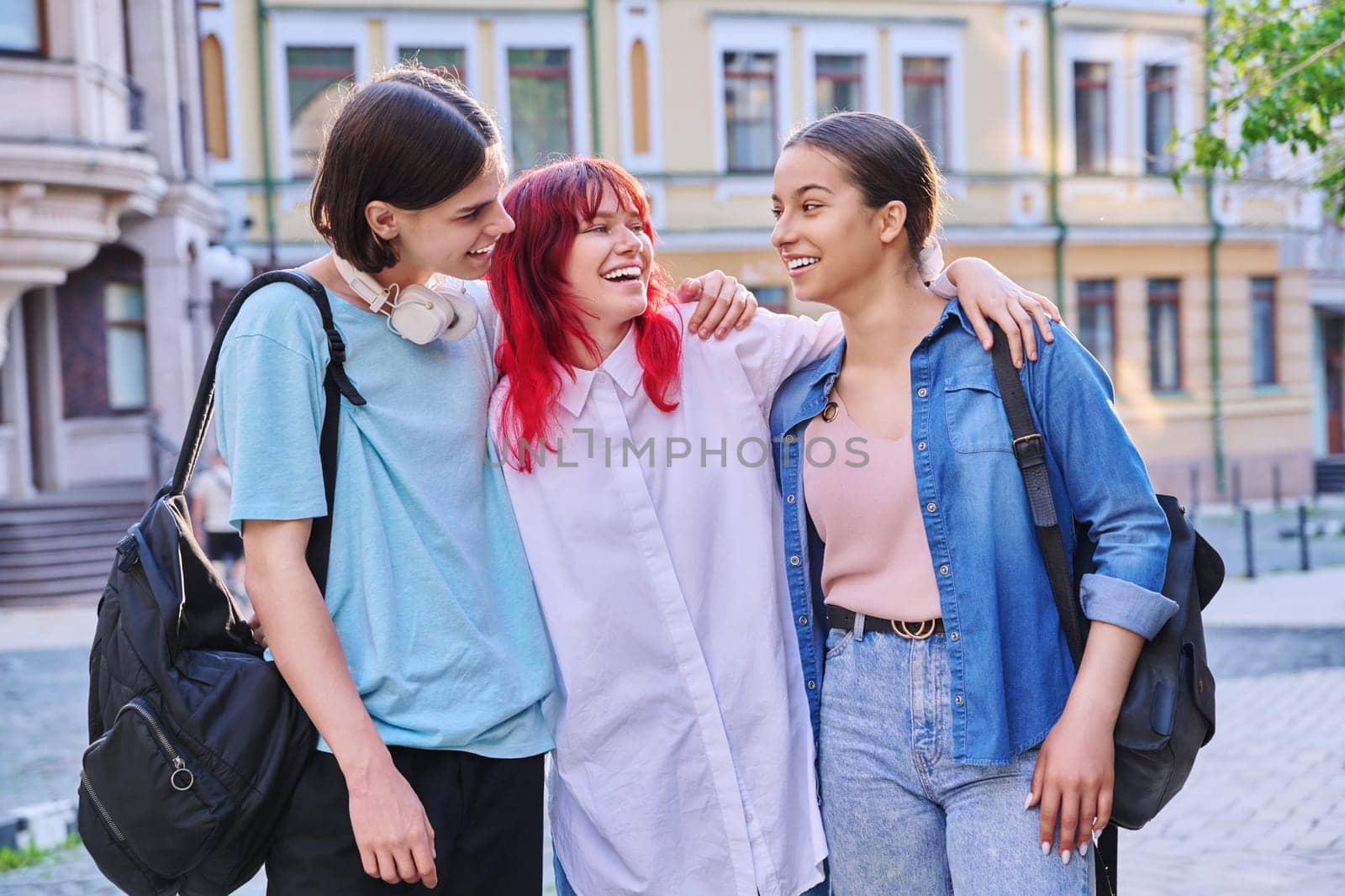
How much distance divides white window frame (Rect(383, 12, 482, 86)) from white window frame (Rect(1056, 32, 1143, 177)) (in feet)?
31.2

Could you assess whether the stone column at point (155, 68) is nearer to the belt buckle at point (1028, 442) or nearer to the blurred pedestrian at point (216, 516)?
the blurred pedestrian at point (216, 516)

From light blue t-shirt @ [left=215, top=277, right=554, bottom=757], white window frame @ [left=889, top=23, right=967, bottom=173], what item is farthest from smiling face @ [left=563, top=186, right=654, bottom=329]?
white window frame @ [left=889, top=23, right=967, bottom=173]

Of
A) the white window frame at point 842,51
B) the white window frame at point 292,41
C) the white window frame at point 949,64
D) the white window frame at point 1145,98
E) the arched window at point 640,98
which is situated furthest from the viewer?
the white window frame at point 1145,98

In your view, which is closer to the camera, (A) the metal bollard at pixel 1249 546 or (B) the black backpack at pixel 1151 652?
(B) the black backpack at pixel 1151 652

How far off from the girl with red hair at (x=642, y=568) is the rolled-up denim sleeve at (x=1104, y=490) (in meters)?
0.22

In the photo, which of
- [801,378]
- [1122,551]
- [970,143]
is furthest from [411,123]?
[970,143]

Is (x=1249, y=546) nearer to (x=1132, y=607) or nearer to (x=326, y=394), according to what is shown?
(x=1132, y=607)

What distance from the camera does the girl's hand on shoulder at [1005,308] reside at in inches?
101

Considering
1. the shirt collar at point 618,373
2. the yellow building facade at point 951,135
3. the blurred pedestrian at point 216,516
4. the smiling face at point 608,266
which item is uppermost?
the yellow building facade at point 951,135

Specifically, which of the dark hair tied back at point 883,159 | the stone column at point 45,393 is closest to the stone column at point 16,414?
the stone column at point 45,393

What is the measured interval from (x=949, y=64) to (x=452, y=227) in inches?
813

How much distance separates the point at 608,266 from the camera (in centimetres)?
283

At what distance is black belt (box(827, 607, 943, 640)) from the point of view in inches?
102

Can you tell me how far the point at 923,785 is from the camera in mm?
2576
